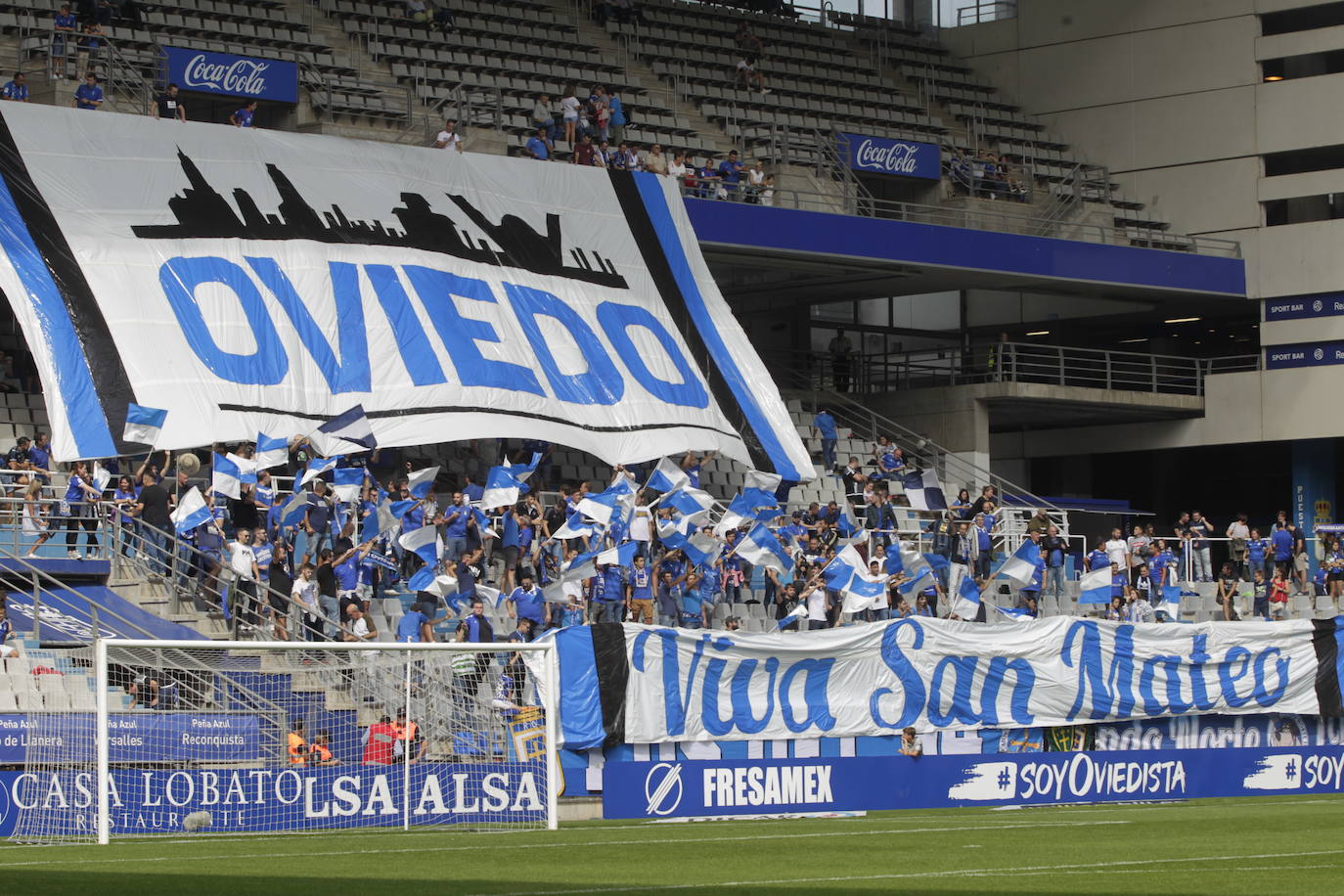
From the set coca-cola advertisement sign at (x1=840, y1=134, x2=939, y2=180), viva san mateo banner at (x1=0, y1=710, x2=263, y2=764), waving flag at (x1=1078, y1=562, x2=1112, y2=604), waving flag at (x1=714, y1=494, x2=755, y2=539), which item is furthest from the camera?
coca-cola advertisement sign at (x1=840, y1=134, x2=939, y2=180)

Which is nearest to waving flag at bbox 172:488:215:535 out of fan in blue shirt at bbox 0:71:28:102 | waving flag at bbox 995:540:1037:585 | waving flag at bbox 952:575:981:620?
fan in blue shirt at bbox 0:71:28:102

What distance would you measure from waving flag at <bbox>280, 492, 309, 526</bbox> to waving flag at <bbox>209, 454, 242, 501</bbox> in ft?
1.81

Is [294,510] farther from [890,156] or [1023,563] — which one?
[890,156]

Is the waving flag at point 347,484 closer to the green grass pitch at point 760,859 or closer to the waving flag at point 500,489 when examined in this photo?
the waving flag at point 500,489

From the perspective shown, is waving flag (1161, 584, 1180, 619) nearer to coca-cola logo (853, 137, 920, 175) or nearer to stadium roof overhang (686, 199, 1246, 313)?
stadium roof overhang (686, 199, 1246, 313)

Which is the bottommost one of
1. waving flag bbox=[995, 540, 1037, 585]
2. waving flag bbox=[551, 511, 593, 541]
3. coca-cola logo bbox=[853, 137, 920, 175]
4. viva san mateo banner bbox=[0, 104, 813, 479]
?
waving flag bbox=[995, 540, 1037, 585]

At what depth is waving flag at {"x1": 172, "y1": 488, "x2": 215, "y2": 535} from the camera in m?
22.2

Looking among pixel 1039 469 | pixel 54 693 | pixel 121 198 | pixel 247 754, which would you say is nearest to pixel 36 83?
pixel 121 198

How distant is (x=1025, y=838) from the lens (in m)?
16.2

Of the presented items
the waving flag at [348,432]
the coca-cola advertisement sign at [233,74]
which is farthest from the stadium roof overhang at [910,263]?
the waving flag at [348,432]

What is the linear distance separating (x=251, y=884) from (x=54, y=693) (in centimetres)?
776

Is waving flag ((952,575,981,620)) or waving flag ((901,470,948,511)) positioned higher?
waving flag ((901,470,948,511))

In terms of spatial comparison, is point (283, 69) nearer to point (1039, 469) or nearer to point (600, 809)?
point (600, 809)

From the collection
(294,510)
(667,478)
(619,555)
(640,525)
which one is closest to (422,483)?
(294,510)
